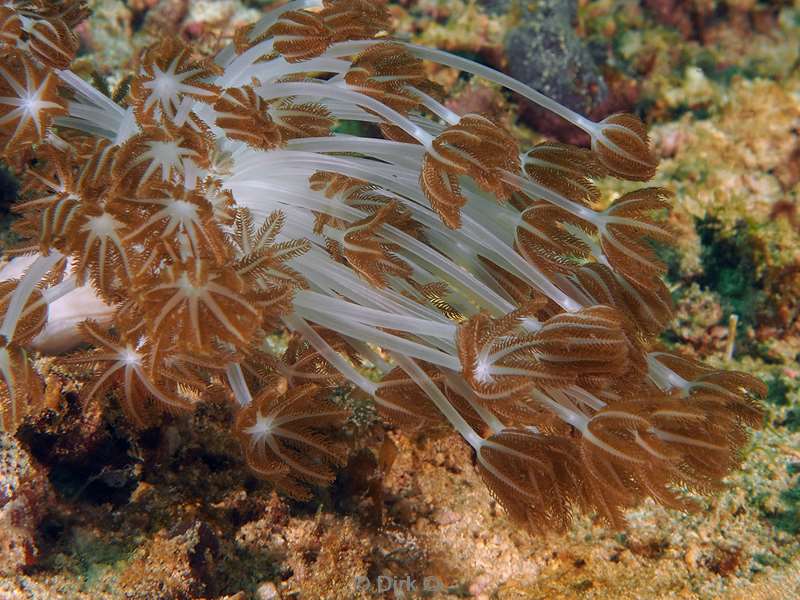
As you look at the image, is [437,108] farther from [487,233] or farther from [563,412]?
[563,412]

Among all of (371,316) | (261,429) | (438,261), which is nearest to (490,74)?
(438,261)

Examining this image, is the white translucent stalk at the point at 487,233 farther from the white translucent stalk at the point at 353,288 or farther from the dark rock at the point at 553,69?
the dark rock at the point at 553,69

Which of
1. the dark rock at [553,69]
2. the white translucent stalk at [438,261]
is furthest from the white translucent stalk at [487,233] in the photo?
the dark rock at [553,69]

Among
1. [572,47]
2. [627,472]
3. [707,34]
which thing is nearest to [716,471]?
[627,472]

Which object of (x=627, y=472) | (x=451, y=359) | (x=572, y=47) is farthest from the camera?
(x=572, y=47)

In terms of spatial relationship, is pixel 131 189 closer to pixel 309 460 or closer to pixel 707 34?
pixel 309 460

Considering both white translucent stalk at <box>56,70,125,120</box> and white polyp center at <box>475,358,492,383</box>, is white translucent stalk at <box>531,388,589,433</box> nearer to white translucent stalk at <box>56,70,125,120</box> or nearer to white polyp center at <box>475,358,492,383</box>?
white polyp center at <box>475,358,492,383</box>

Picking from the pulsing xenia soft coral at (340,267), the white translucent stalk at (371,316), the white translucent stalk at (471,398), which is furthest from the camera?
the white translucent stalk at (471,398)
